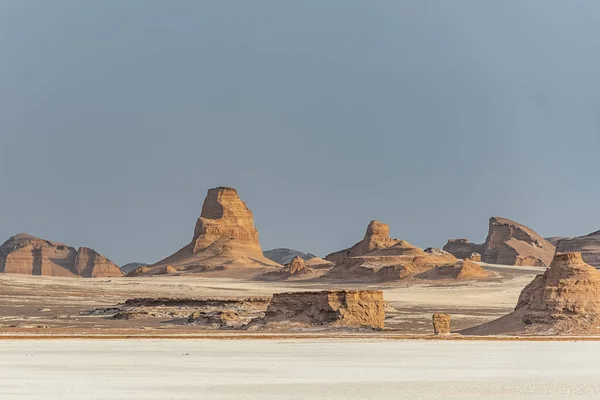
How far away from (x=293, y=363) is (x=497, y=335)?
47.6 ft

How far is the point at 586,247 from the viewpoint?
134875 mm

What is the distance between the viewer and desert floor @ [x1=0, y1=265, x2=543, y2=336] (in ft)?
145

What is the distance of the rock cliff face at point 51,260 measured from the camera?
177875 mm

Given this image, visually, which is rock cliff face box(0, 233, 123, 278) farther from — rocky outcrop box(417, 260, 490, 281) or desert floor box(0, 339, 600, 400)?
desert floor box(0, 339, 600, 400)

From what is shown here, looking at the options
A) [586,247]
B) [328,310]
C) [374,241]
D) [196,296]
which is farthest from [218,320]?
[586,247]

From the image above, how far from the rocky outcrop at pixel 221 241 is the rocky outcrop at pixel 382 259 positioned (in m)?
19.3

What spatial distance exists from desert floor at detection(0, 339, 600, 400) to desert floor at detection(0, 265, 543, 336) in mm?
9938

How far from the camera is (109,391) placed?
15430 mm

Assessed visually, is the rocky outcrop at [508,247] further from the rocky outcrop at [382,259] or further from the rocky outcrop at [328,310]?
the rocky outcrop at [328,310]

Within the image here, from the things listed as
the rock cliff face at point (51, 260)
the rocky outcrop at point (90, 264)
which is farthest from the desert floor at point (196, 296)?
the rock cliff face at point (51, 260)

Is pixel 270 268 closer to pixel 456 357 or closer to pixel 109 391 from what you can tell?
pixel 456 357

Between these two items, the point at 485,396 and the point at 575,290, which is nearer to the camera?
the point at 485,396

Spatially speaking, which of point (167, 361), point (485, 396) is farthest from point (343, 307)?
point (485, 396)

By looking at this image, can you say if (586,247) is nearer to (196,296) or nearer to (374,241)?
(374,241)
